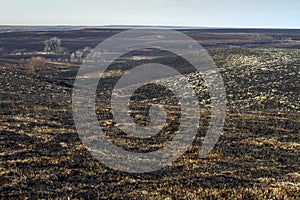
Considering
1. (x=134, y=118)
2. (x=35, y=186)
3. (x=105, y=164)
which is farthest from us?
(x=134, y=118)

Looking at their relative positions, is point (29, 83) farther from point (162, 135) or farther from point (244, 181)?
point (244, 181)

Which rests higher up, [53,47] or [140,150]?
[53,47]

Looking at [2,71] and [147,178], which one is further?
[2,71]

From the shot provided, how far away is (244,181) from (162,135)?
33.0 ft

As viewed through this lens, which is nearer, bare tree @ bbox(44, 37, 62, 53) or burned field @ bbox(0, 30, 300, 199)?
burned field @ bbox(0, 30, 300, 199)

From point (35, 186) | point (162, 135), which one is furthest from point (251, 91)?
point (35, 186)

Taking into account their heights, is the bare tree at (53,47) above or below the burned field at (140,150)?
above

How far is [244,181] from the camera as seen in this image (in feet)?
48.1

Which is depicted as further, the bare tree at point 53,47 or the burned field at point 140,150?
the bare tree at point 53,47

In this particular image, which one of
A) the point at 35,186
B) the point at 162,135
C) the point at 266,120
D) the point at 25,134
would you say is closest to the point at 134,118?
the point at 162,135

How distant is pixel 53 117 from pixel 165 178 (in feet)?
49.8

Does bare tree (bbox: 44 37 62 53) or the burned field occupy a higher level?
bare tree (bbox: 44 37 62 53)

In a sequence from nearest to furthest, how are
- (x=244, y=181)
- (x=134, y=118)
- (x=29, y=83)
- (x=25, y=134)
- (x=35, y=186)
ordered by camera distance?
(x=35, y=186) < (x=244, y=181) < (x=25, y=134) < (x=134, y=118) < (x=29, y=83)

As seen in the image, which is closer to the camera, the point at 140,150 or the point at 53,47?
the point at 140,150
